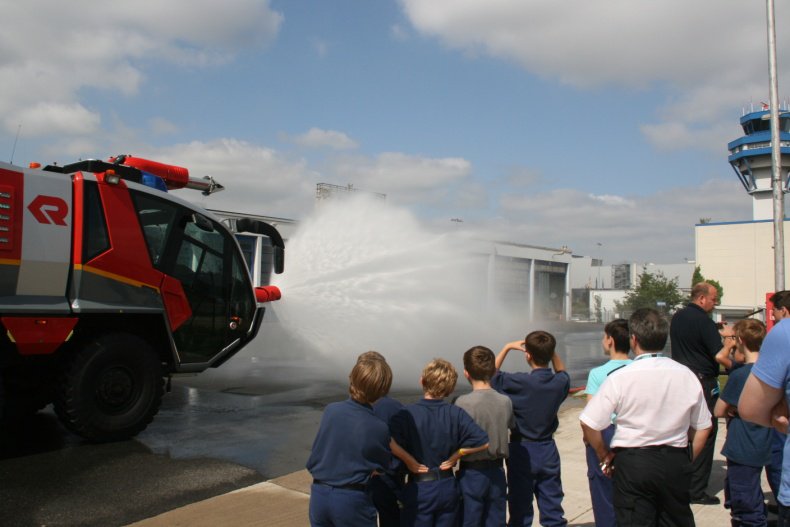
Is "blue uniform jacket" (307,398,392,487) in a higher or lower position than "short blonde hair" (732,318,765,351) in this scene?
lower

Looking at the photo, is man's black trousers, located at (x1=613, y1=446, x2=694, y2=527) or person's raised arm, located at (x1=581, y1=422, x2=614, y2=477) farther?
person's raised arm, located at (x1=581, y1=422, x2=614, y2=477)

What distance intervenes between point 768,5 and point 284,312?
1207 cm

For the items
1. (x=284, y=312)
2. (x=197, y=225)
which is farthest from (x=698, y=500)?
(x=284, y=312)

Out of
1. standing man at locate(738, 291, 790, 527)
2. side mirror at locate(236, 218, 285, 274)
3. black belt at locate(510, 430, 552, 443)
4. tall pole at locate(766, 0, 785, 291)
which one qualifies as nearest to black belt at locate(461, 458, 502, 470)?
black belt at locate(510, 430, 552, 443)

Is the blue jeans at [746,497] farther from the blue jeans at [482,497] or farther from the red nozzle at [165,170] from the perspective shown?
the red nozzle at [165,170]

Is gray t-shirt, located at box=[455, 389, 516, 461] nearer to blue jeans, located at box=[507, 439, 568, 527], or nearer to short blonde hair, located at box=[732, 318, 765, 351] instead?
Result: blue jeans, located at box=[507, 439, 568, 527]

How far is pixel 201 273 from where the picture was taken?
26.3ft

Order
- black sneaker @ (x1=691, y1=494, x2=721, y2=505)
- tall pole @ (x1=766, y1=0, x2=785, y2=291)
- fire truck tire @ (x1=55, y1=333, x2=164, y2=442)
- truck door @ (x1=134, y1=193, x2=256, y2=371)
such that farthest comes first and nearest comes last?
tall pole @ (x1=766, y1=0, x2=785, y2=291) < truck door @ (x1=134, y1=193, x2=256, y2=371) < fire truck tire @ (x1=55, y1=333, x2=164, y2=442) < black sneaker @ (x1=691, y1=494, x2=721, y2=505)

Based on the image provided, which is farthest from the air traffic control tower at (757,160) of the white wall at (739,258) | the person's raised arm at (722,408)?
the person's raised arm at (722,408)

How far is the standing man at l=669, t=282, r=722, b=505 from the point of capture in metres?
5.56

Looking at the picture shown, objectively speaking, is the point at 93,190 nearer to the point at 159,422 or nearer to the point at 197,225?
the point at 197,225

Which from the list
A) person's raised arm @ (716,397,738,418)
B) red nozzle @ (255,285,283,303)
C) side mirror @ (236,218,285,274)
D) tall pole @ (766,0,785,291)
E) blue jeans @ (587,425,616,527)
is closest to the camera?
blue jeans @ (587,425,616,527)

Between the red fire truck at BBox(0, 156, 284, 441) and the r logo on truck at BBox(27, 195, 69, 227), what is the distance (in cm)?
1

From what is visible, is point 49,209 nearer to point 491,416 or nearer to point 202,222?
point 202,222
